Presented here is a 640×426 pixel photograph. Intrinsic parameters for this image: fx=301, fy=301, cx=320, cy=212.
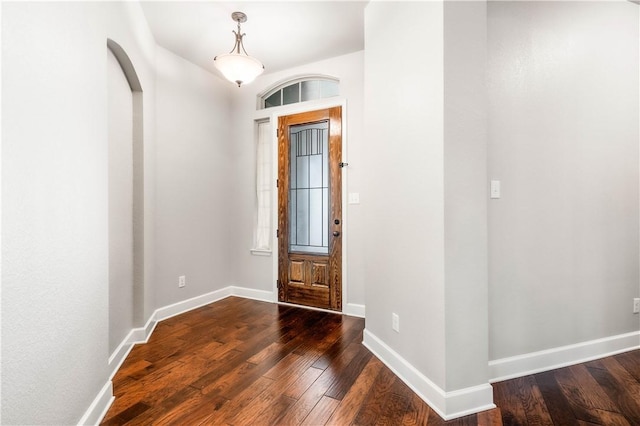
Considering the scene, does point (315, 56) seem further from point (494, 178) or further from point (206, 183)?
point (494, 178)

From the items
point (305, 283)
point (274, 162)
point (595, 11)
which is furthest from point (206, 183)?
point (595, 11)

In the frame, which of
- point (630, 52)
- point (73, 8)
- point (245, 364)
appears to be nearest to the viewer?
point (73, 8)

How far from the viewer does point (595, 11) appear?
2.23 metres

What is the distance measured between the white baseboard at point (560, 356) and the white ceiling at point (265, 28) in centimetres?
297

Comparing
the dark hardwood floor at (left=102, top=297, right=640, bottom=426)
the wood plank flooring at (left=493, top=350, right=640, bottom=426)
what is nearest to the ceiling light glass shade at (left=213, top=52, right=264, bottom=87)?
the dark hardwood floor at (left=102, top=297, right=640, bottom=426)

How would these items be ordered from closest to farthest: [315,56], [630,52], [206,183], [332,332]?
[630,52]
[332,332]
[315,56]
[206,183]

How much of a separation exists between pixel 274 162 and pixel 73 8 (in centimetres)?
240

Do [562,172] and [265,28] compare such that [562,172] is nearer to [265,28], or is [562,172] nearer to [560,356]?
[560,356]

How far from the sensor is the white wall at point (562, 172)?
200cm

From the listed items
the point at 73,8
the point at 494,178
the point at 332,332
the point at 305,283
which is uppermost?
the point at 73,8

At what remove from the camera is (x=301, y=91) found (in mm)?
3689

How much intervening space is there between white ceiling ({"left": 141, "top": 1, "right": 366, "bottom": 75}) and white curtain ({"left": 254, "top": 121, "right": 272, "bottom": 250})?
886 millimetres

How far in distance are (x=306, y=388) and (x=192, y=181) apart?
2560 millimetres

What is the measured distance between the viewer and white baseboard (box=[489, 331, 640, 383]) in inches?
78.1
